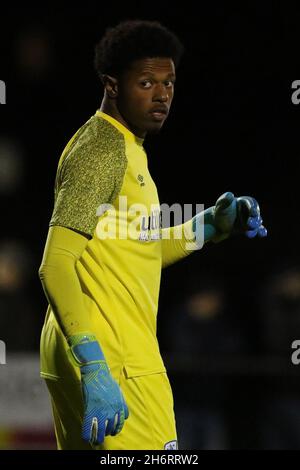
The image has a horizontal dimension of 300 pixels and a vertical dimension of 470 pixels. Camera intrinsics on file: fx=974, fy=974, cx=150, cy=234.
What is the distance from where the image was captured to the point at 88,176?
7.55 ft

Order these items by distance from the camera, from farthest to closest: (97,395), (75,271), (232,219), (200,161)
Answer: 1. (200,161)
2. (232,219)
3. (75,271)
4. (97,395)

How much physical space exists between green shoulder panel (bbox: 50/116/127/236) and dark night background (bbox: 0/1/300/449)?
9.70ft

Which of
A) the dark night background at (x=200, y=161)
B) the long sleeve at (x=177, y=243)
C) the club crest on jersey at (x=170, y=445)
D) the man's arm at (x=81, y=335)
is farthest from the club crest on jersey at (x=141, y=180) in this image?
the dark night background at (x=200, y=161)

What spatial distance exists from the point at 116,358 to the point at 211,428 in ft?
9.57

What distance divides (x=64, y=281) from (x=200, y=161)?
3864 millimetres

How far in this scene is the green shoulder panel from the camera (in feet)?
7.44

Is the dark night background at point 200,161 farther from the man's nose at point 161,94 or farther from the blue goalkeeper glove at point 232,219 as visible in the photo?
the man's nose at point 161,94

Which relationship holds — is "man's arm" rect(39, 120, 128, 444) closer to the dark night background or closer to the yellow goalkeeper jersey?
the yellow goalkeeper jersey

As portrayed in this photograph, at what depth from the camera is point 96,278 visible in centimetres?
240

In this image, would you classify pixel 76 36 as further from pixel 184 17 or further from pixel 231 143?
→ pixel 231 143

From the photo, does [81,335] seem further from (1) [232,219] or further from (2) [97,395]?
(1) [232,219]

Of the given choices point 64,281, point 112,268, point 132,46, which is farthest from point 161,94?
point 64,281

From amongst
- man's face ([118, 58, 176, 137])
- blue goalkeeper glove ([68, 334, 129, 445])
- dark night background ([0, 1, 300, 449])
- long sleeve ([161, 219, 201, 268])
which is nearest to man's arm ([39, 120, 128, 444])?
blue goalkeeper glove ([68, 334, 129, 445])
